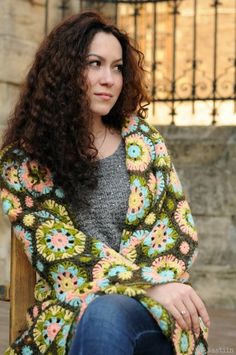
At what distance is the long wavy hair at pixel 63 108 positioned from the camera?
114 inches

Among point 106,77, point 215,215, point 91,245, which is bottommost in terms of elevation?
point 215,215

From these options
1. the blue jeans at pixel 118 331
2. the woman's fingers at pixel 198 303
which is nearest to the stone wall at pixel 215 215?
the woman's fingers at pixel 198 303

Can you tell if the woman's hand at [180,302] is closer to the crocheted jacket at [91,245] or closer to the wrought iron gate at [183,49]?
the crocheted jacket at [91,245]

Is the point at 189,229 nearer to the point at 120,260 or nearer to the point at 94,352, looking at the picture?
the point at 120,260

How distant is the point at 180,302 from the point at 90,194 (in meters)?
0.51

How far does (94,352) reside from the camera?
2375 mm

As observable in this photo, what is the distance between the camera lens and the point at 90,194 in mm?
2916

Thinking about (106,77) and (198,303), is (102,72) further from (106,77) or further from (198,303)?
(198,303)

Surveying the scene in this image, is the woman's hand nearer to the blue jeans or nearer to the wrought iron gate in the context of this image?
the blue jeans

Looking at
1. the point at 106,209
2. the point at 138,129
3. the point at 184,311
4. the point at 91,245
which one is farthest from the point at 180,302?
the point at 138,129

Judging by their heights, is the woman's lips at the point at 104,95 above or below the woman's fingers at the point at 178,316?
above

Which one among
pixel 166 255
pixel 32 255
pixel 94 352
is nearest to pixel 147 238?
pixel 166 255

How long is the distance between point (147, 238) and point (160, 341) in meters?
0.43

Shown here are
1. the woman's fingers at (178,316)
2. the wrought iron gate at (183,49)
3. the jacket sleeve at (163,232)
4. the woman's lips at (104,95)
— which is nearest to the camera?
the woman's fingers at (178,316)
